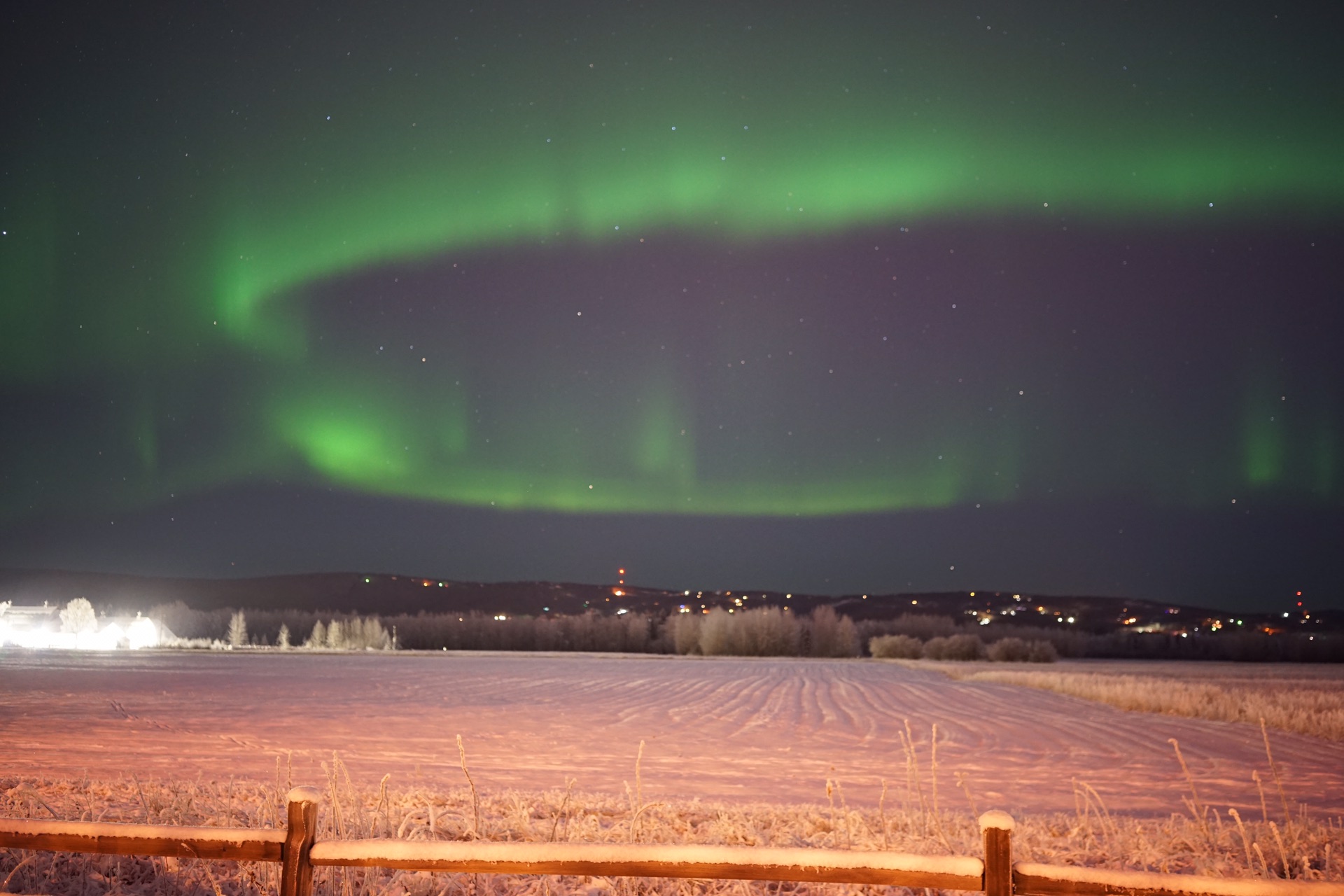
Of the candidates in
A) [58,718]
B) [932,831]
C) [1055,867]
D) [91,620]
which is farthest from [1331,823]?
[91,620]

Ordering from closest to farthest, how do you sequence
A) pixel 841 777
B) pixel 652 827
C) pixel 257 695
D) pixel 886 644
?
pixel 652 827 < pixel 841 777 < pixel 257 695 < pixel 886 644

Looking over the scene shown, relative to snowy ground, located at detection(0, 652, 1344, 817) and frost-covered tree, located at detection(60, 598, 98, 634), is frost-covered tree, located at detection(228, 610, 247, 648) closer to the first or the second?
frost-covered tree, located at detection(60, 598, 98, 634)

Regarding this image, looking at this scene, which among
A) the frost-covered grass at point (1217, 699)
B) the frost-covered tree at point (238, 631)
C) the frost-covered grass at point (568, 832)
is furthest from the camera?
the frost-covered tree at point (238, 631)

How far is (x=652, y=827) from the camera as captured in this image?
9.71m

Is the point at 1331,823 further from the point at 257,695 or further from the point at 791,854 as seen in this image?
the point at 257,695

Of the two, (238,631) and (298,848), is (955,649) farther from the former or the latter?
(298,848)

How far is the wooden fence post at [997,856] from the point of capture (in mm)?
4316

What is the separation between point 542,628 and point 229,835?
400ft

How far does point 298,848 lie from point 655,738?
19.3 metres

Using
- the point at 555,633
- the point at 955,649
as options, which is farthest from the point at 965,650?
the point at 555,633

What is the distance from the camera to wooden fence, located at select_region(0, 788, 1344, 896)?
4.33 m

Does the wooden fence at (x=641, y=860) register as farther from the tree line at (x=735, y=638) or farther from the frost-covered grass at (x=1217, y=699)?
the tree line at (x=735, y=638)

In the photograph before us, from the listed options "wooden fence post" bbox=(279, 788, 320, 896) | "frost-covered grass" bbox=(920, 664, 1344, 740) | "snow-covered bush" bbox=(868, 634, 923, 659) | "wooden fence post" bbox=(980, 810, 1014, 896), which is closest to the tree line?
"snow-covered bush" bbox=(868, 634, 923, 659)

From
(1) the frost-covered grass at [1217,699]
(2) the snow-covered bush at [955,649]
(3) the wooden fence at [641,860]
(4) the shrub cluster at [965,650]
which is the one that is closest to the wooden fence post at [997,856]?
(3) the wooden fence at [641,860]
